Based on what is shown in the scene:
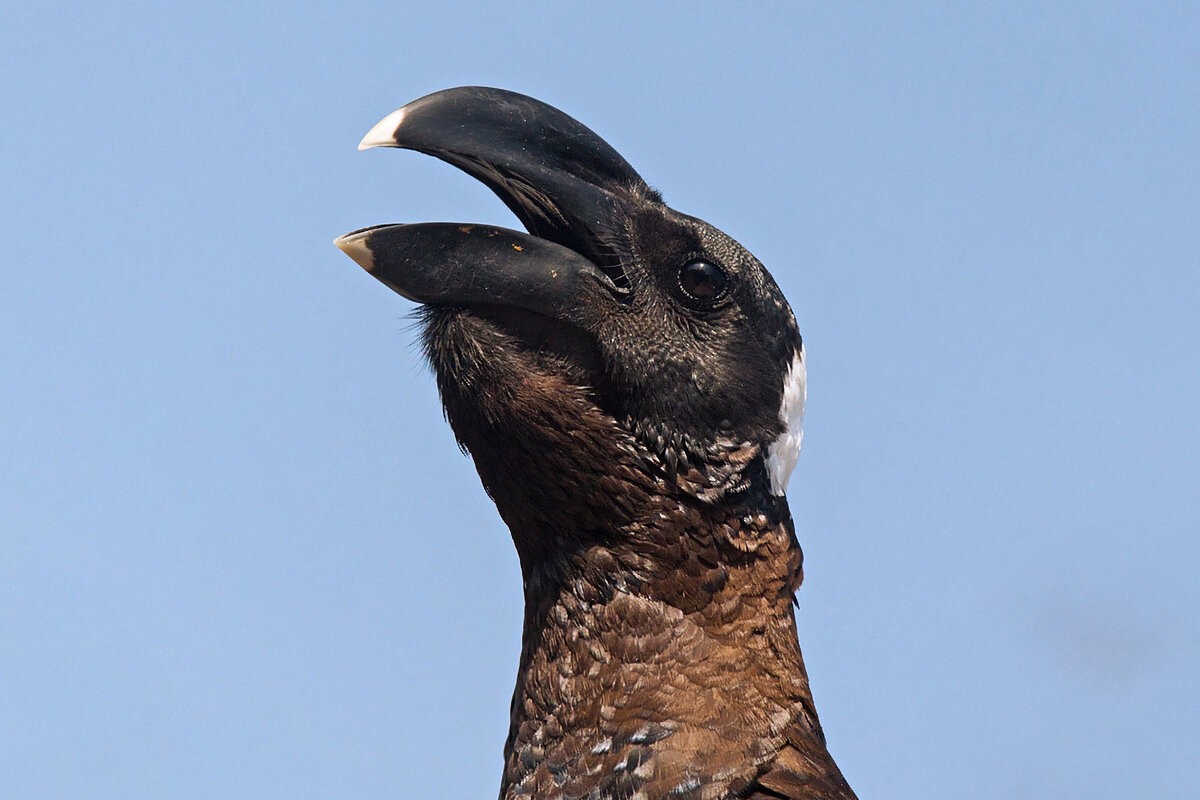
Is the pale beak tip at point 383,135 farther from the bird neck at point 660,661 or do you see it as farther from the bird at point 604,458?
the bird neck at point 660,661

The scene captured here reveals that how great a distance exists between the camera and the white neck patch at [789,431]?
6.17 m

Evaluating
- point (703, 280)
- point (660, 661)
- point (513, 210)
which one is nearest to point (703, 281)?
point (703, 280)

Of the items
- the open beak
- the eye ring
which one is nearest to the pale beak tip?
the open beak

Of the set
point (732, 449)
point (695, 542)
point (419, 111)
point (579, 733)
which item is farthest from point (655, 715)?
point (419, 111)

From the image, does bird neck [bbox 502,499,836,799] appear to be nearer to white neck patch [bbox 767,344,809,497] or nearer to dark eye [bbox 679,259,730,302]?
white neck patch [bbox 767,344,809,497]

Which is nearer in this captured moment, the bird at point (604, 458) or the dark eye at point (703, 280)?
the bird at point (604, 458)

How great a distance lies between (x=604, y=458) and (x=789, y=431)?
2.81 feet

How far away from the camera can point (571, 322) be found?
586cm

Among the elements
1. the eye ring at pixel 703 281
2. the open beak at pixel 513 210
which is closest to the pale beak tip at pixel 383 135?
the open beak at pixel 513 210

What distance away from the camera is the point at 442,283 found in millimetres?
5777

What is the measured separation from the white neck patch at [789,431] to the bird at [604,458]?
0.03 metres

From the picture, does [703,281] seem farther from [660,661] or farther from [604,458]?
[660,661]

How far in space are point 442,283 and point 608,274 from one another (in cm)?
64

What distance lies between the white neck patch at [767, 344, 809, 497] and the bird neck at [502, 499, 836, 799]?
0.21 m
